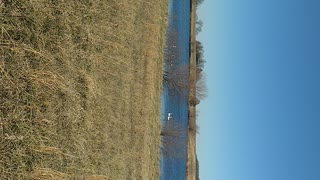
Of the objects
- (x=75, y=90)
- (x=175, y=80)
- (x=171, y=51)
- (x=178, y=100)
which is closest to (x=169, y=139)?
(x=175, y=80)

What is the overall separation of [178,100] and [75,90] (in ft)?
56.7

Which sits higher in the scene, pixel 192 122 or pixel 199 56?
pixel 199 56

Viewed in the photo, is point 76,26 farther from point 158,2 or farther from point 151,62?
point 158,2

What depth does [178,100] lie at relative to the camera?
2536cm

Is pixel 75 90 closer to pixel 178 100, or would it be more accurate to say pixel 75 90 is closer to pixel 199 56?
pixel 178 100

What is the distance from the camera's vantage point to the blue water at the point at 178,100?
2177cm

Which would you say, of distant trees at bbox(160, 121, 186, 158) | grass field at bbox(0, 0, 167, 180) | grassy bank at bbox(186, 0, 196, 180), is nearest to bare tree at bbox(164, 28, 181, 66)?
distant trees at bbox(160, 121, 186, 158)

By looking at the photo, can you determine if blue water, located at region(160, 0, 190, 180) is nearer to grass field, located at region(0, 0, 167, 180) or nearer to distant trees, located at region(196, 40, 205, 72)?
distant trees, located at region(196, 40, 205, 72)

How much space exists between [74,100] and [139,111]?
4392mm

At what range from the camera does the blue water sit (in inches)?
857

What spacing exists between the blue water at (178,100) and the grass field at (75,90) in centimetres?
805

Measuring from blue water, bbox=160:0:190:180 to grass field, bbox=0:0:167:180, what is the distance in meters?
8.05

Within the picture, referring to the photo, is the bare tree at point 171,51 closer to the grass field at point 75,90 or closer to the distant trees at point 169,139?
the distant trees at point 169,139

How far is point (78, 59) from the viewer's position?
8625 mm
